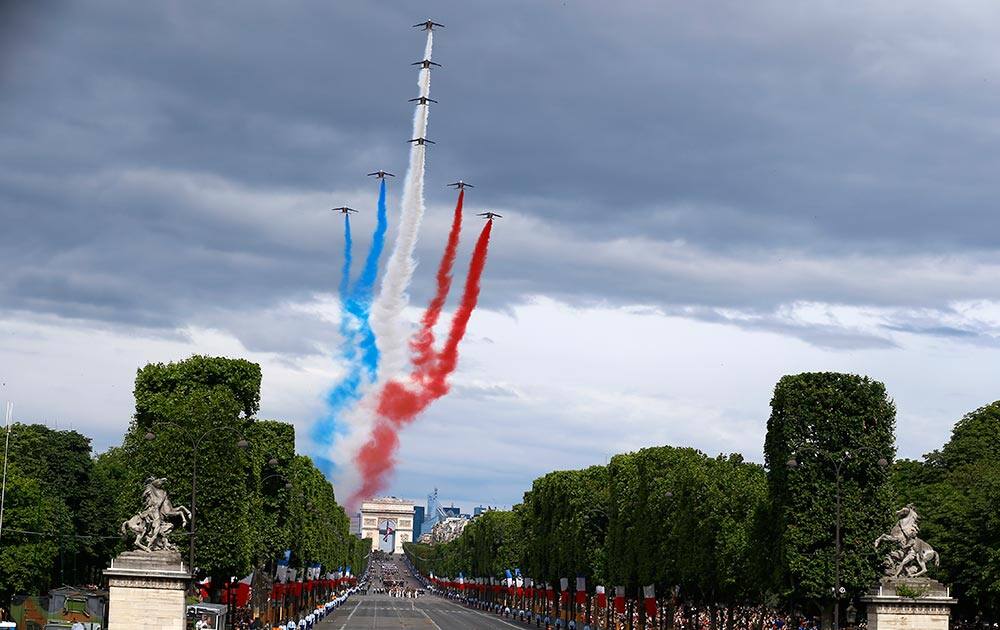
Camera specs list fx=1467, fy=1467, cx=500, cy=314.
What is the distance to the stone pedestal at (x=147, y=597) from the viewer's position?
197 ft

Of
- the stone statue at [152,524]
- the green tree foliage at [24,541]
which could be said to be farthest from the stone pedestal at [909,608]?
the green tree foliage at [24,541]

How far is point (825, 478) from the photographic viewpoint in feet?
240

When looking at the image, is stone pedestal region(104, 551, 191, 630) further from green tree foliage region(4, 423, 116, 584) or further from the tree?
green tree foliage region(4, 423, 116, 584)

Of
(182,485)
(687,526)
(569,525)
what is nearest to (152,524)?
(182,485)

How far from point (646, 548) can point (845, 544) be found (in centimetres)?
3377

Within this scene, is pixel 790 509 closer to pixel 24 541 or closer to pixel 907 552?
pixel 907 552

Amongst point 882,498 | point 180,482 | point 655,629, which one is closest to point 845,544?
point 882,498

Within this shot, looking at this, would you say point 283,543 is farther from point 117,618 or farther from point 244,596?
point 117,618

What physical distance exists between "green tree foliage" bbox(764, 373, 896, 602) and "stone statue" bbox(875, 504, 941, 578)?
31.2 ft

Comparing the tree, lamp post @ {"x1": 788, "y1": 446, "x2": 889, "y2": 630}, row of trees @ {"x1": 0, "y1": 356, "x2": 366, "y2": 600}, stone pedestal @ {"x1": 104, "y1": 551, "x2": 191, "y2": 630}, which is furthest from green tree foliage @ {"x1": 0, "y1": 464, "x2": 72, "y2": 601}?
lamp post @ {"x1": 788, "y1": 446, "x2": 889, "y2": 630}

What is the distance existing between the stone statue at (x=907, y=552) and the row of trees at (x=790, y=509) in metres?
6.62

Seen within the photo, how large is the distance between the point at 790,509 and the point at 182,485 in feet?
109

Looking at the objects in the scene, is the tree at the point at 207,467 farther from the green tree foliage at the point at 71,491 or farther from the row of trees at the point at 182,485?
the green tree foliage at the point at 71,491

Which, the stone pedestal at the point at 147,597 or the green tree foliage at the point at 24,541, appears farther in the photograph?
the green tree foliage at the point at 24,541
